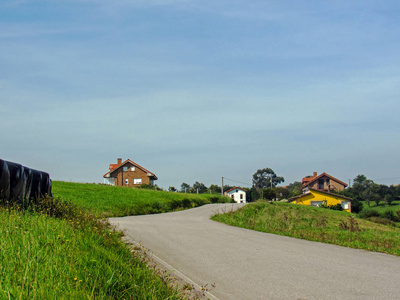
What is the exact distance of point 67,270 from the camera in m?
5.71

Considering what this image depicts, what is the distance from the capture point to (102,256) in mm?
6688

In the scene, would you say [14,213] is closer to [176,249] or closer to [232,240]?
[176,249]

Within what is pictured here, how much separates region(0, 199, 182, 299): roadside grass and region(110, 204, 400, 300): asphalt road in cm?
143

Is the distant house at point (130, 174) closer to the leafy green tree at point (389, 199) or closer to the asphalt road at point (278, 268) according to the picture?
the leafy green tree at point (389, 199)

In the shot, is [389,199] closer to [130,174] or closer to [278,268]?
[130,174]

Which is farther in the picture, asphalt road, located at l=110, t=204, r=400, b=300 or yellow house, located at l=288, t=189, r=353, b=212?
yellow house, located at l=288, t=189, r=353, b=212

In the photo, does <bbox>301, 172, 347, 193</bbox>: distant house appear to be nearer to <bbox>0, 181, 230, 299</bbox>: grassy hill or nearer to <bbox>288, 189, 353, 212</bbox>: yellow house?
<bbox>288, 189, 353, 212</bbox>: yellow house

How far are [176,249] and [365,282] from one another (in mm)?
5305

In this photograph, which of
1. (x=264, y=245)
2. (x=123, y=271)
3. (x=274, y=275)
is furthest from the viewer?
(x=264, y=245)

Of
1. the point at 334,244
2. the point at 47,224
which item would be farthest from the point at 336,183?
the point at 47,224

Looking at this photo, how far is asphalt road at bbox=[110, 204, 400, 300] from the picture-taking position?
7059 millimetres

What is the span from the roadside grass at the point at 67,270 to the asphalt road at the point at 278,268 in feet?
4.69

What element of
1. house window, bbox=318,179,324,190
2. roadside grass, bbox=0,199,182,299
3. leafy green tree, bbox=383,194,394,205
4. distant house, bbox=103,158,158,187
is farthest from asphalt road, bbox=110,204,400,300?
leafy green tree, bbox=383,194,394,205

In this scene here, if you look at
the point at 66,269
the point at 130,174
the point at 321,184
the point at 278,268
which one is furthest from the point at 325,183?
the point at 66,269
